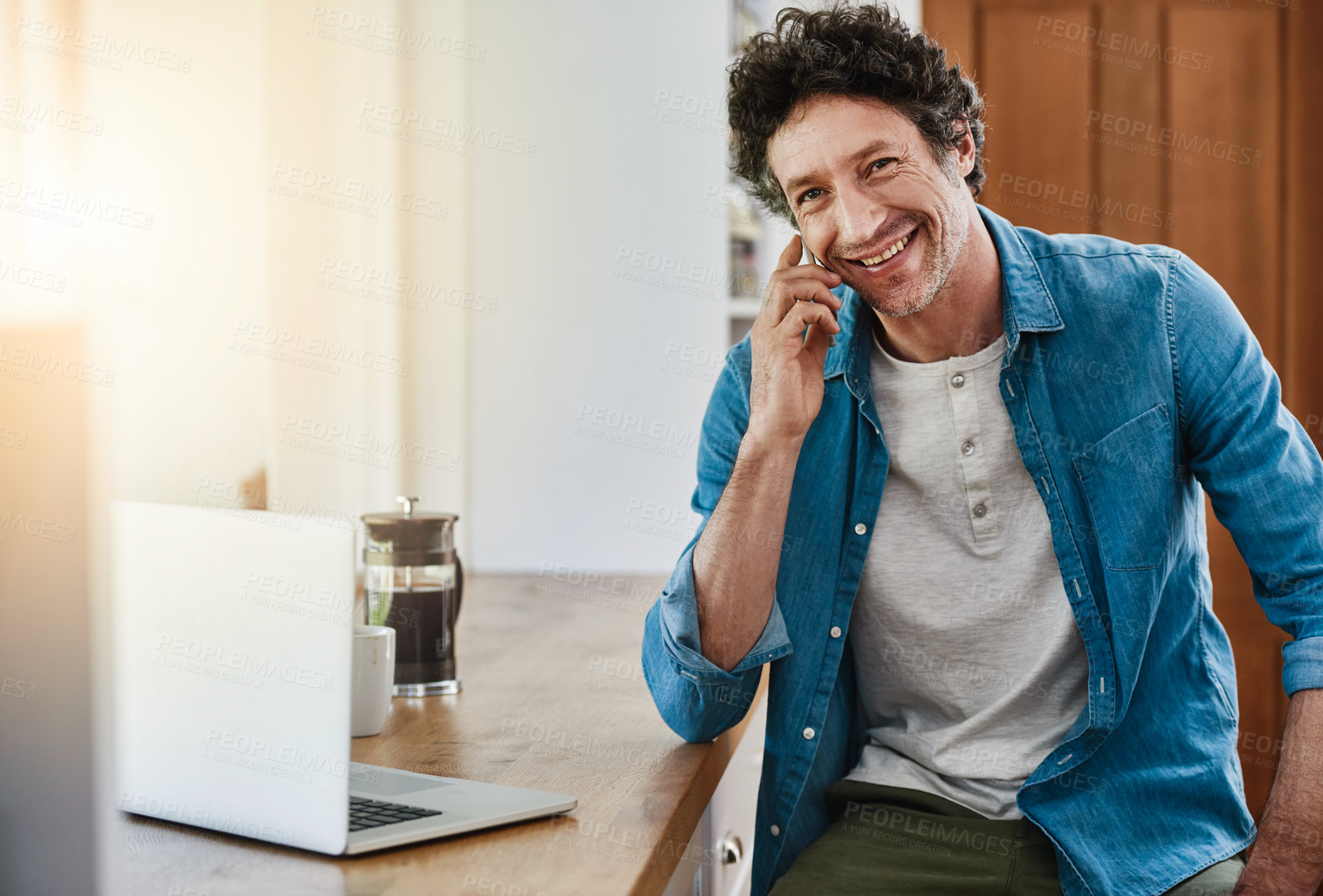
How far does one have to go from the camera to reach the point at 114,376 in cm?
125

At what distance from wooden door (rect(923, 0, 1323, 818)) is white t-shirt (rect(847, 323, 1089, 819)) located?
1176 millimetres

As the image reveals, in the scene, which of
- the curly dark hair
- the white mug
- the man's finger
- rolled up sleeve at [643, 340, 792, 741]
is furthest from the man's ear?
the white mug

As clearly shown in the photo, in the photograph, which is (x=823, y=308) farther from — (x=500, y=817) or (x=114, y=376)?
(x=114, y=376)

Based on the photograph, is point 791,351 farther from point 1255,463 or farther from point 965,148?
point 1255,463

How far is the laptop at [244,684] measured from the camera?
782 millimetres

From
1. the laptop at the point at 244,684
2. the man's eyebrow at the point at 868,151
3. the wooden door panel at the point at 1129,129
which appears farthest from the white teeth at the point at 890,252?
the wooden door panel at the point at 1129,129

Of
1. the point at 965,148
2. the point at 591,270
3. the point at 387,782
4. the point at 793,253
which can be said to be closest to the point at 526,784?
the point at 387,782

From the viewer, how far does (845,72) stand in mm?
1247

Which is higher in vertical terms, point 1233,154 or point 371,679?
point 1233,154

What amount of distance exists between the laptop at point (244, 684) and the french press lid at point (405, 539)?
0.53 metres

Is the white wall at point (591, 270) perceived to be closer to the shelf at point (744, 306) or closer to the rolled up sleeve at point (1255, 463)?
the shelf at point (744, 306)

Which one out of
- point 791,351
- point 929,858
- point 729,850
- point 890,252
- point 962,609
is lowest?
point 729,850

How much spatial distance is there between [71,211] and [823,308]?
A: 30.7 inches

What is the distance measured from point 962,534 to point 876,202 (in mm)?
388
